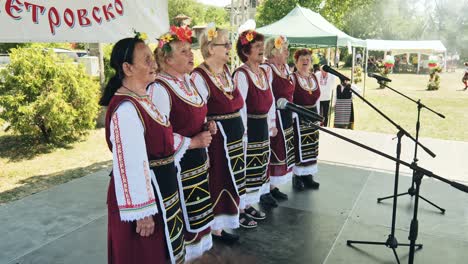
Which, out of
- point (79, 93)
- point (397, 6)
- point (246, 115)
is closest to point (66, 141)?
point (79, 93)

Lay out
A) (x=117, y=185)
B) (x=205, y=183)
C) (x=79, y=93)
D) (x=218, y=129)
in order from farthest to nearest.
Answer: (x=79, y=93), (x=218, y=129), (x=205, y=183), (x=117, y=185)

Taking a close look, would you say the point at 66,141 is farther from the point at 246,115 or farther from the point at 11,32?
the point at 11,32

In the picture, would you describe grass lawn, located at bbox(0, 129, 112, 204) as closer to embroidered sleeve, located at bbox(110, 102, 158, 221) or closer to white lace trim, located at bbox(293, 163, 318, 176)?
white lace trim, located at bbox(293, 163, 318, 176)

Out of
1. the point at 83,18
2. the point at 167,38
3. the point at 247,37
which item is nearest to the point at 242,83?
the point at 247,37

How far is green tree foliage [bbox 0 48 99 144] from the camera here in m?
6.99

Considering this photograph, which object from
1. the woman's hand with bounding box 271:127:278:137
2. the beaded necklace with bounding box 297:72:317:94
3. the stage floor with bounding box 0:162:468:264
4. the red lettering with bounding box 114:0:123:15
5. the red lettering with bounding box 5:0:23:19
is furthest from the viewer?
the beaded necklace with bounding box 297:72:317:94

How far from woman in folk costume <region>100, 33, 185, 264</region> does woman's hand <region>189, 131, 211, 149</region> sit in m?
0.34

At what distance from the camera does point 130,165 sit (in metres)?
1.95

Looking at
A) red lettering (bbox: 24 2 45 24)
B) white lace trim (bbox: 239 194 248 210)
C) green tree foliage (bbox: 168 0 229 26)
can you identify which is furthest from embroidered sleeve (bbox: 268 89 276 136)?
green tree foliage (bbox: 168 0 229 26)

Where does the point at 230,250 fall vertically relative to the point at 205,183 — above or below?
below

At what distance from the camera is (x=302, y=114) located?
2082mm

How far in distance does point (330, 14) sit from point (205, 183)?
2592cm

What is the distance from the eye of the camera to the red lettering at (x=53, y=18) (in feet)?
7.94

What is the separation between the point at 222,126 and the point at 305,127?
1.75m
